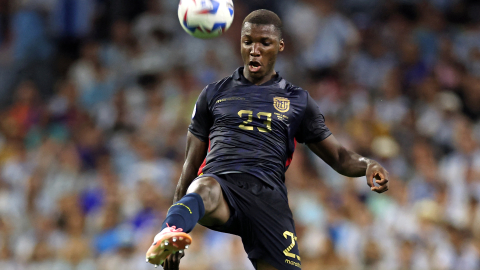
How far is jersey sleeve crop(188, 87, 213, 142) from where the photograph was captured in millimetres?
5628

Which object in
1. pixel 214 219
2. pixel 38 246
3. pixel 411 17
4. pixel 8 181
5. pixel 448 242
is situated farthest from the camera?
pixel 411 17

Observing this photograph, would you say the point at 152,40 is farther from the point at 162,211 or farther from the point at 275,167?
the point at 275,167

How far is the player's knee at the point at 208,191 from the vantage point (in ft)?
15.7

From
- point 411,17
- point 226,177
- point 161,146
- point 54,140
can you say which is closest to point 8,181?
point 54,140

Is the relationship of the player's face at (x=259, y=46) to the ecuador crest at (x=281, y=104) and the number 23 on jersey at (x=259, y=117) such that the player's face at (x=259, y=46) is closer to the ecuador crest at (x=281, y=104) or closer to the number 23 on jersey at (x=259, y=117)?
the ecuador crest at (x=281, y=104)

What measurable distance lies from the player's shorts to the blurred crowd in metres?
3.52

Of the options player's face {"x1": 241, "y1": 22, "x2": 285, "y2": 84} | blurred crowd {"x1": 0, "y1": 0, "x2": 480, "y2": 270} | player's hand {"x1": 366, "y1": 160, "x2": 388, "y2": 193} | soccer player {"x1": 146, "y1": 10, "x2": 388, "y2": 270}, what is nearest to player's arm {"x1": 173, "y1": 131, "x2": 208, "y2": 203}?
soccer player {"x1": 146, "y1": 10, "x2": 388, "y2": 270}

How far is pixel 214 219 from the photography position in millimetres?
4957

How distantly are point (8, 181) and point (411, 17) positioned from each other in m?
8.08

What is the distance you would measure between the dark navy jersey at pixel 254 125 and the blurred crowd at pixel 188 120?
11.7 ft

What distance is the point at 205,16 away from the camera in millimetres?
5527

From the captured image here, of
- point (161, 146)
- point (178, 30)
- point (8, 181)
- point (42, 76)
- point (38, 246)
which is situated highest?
point (178, 30)

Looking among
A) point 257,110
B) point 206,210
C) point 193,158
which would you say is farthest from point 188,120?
point 206,210

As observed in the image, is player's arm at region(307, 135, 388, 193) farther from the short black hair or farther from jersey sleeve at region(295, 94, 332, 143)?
the short black hair
